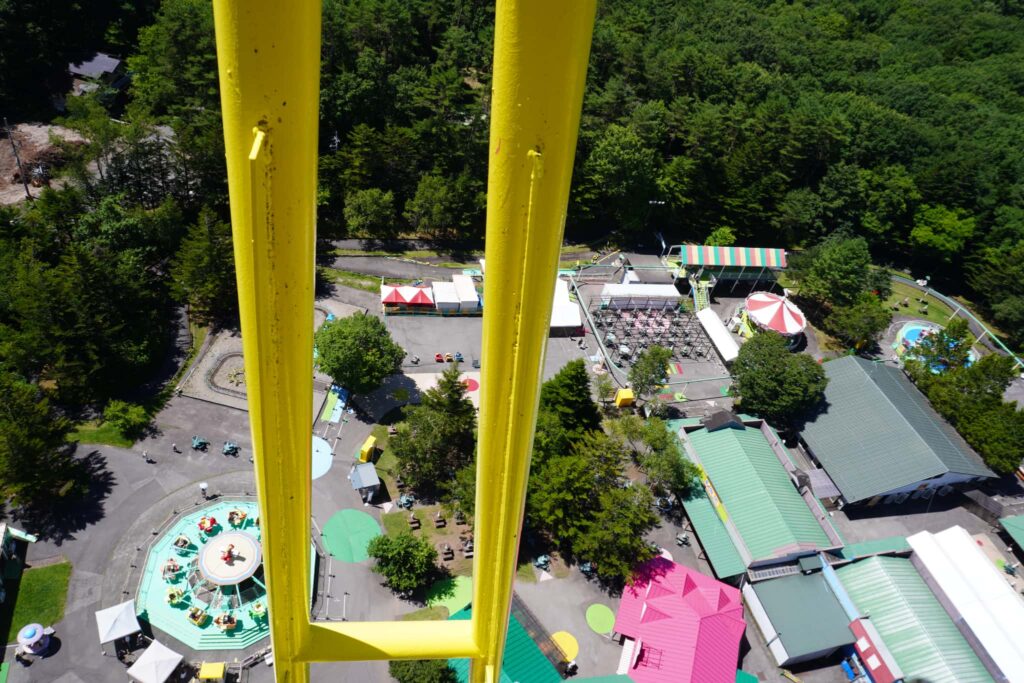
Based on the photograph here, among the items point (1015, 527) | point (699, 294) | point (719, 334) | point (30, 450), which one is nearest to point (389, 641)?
point (30, 450)

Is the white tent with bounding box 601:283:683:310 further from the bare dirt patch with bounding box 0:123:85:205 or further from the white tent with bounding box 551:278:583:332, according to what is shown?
the bare dirt patch with bounding box 0:123:85:205

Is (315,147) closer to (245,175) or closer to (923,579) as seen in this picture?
(245,175)

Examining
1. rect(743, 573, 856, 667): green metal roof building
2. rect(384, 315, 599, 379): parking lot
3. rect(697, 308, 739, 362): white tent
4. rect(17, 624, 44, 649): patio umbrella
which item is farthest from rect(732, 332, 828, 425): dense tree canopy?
rect(17, 624, 44, 649): patio umbrella

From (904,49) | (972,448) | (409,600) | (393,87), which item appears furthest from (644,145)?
(904,49)

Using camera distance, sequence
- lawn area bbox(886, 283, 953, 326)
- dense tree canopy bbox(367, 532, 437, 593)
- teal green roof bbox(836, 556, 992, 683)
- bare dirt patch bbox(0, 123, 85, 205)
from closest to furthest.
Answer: dense tree canopy bbox(367, 532, 437, 593), teal green roof bbox(836, 556, 992, 683), bare dirt patch bbox(0, 123, 85, 205), lawn area bbox(886, 283, 953, 326)

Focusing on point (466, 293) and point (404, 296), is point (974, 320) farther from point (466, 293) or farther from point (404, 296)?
point (404, 296)

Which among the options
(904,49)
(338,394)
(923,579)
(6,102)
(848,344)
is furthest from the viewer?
(904,49)

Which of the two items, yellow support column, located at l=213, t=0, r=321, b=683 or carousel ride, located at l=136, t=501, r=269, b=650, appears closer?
yellow support column, located at l=213, t=0, r=321, b=683

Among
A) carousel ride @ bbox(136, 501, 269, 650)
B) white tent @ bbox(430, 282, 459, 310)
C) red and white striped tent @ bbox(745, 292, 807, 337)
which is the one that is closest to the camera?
carousel ride @ bbox(136, 501, 269, 650)
